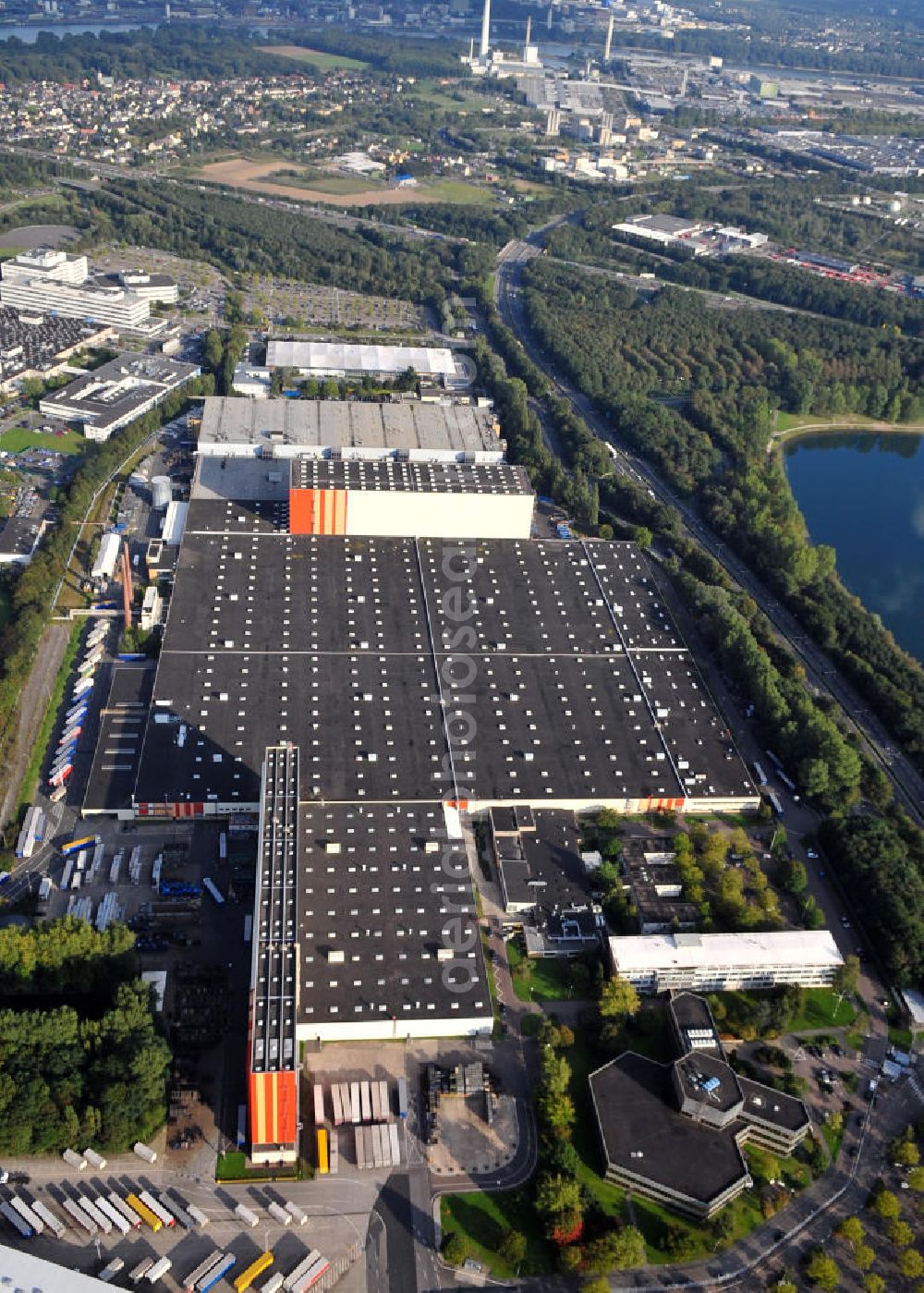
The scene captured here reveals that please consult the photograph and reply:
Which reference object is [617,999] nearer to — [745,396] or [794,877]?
[794,877]

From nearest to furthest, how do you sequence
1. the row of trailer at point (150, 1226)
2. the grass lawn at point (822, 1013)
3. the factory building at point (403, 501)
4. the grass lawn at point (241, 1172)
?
the row of trailer at point (150, 1226) < the grass lawn at point (241, 1172) < the grass lawn at point (822, 1013) < the factory building at point (403, 501)

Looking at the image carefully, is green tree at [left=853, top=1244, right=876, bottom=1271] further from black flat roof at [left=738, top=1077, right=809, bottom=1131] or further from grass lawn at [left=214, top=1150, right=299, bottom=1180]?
grass lawn at [left=214, top=1150, right=299, bottom=1180]

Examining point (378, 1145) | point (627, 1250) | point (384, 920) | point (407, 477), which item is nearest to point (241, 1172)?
point (378, 1145)

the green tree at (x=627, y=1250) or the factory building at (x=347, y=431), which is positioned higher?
the factory building at (x=347, y=431)

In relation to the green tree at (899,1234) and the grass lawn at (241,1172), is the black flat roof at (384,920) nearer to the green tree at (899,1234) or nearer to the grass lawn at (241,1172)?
the grass lawn at (241,1172)

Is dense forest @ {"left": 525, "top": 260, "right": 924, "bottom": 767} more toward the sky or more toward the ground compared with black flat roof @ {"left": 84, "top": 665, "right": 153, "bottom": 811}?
more toward the sky

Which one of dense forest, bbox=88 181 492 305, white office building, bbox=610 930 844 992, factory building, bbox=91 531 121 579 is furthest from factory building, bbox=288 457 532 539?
dense forest, bbox=88 181 492 305

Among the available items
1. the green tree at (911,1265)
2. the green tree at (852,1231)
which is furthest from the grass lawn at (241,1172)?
the green tree at (911,1265)
